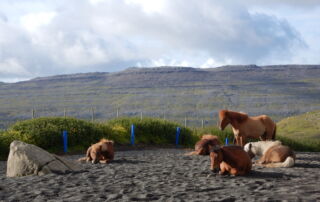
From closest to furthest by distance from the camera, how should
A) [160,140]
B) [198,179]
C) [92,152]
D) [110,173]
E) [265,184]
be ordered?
[265,184] < [198,179] < [110,173] < [92,152] < [160,140]

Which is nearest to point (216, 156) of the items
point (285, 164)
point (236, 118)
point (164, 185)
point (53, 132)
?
point (164, 185)

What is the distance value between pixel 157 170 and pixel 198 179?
1935 millimetres

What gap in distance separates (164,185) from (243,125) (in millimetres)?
6815

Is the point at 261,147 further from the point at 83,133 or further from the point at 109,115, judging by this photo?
the point at 109,115

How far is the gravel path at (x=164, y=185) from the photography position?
325 inches

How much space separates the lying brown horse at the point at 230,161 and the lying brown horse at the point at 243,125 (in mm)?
4501

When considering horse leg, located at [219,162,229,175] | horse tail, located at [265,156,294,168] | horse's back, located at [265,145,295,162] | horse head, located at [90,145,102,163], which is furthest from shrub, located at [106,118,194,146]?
horse leg, located at [219,162,229,175]

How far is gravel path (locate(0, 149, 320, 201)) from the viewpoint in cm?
825

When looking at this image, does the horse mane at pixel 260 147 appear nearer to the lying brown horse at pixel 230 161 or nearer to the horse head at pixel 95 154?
the lying brown horse at pixel 230 161

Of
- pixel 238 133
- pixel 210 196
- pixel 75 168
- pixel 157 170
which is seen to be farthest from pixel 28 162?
pixel 238 133

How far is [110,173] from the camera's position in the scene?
1148 centimetres

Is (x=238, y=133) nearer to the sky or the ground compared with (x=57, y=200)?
nearer to the sky

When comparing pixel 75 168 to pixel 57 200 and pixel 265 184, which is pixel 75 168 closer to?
pixel 57 200

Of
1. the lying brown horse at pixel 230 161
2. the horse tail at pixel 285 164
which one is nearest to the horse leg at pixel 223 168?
the lying brown horse at pixel 230 161
